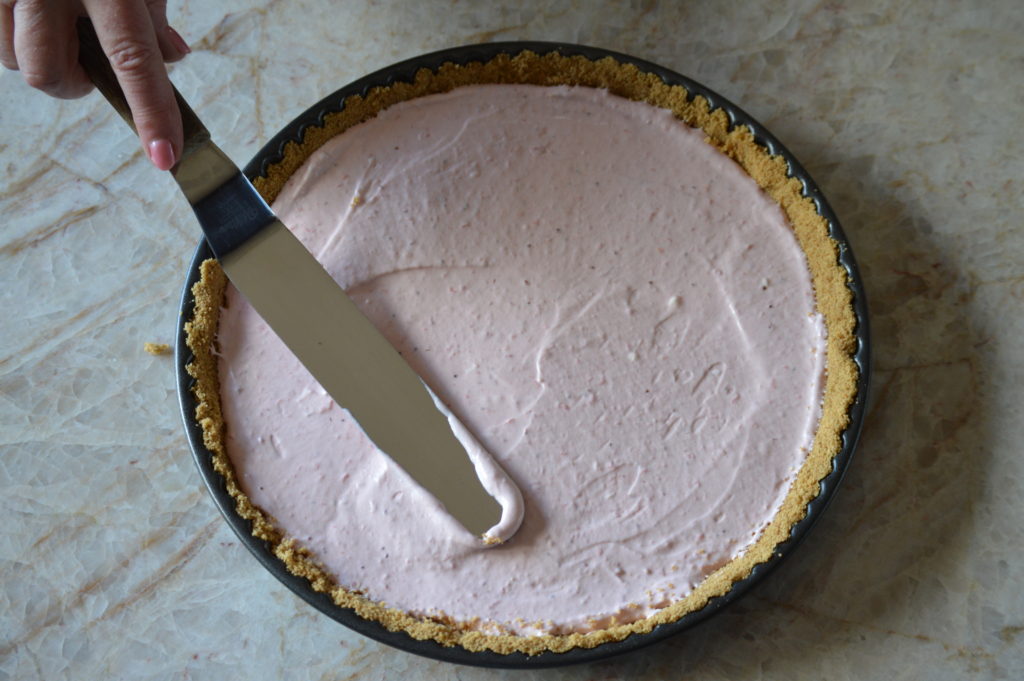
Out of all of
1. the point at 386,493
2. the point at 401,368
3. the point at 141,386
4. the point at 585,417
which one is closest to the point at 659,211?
the point at 585,417

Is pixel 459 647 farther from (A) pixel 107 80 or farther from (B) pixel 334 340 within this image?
(A) pixel 107 80

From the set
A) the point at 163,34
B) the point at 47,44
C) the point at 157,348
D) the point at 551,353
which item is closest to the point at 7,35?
the point at 47,44

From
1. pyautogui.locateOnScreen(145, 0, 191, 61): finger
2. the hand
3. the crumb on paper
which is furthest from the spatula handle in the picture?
the crumb on paper

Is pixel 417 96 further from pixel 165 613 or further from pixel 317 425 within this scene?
pixel 165 613

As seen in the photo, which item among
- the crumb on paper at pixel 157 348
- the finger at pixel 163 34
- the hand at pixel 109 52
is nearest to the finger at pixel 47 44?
the hand at pixel 109 52

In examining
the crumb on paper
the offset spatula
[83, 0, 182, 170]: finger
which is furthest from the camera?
the crumb on paper

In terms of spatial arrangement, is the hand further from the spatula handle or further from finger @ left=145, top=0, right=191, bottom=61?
finger @ left=145, top=0, right=191, bottom=61

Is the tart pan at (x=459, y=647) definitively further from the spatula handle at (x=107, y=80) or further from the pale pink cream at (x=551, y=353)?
the spatula handle at (x=107, y=80)
